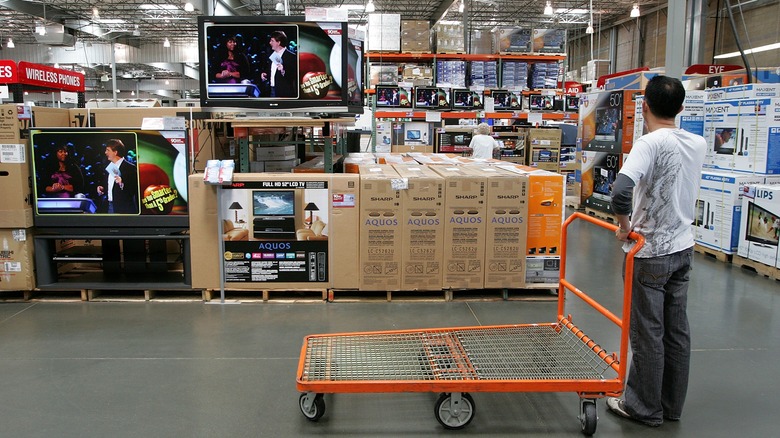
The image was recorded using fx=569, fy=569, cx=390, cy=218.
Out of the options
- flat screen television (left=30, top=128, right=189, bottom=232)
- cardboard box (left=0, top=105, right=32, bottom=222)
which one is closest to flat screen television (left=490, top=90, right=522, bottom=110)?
flat screen television (left=30, top=128, right=189, bottom=232)

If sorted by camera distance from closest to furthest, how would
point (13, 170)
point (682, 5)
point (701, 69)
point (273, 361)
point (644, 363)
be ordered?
point (644, 363) < point (273, 361) < point (13, 170) < point (682, 5) < point (701, 69)

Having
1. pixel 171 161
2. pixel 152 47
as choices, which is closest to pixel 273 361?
pixel 171 161

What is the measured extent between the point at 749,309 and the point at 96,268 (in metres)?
6.99

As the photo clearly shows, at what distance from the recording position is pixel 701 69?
543 inches

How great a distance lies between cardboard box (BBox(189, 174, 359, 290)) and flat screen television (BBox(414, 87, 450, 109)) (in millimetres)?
7185

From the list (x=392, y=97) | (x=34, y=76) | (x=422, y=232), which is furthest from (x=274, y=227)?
(x=392, y=97)

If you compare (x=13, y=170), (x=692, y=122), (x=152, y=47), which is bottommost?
(x=13, y=170)

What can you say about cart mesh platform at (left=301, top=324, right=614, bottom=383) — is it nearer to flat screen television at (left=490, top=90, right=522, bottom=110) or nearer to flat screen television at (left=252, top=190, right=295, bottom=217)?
flat screen television at (left=252, top=190, right=295, bottom=217)

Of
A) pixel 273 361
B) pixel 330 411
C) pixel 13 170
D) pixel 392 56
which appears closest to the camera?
pixel 330 411

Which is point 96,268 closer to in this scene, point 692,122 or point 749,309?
point 749,309

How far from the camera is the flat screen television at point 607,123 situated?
35.9 feet

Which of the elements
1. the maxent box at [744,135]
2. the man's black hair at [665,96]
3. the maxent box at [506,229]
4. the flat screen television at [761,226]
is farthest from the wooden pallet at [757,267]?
the man's black hair at [665,96]

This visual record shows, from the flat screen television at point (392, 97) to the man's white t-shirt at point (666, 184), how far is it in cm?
940

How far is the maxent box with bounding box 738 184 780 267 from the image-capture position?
680 cm
